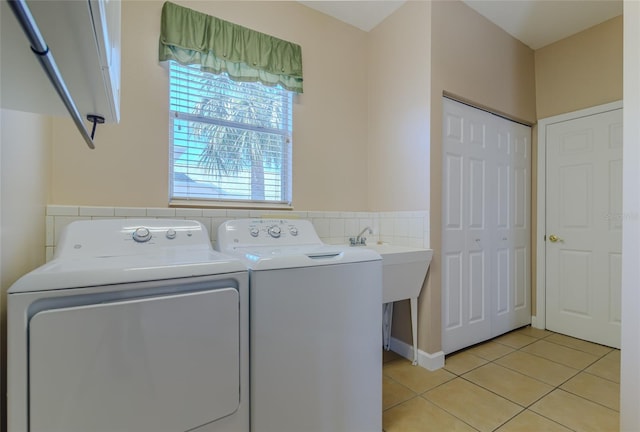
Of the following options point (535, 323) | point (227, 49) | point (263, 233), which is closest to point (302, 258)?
point (263, 233)

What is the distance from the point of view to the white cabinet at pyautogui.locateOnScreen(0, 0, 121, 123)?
1.79 ft

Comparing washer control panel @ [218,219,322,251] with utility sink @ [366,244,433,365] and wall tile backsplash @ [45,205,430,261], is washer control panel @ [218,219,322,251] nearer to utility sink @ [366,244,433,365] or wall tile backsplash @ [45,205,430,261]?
wall tile backsplash @ [45,205,430,261]

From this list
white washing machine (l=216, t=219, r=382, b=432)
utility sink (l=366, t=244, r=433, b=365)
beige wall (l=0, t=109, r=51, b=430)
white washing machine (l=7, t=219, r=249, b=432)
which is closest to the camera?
white washing machine (l=7, t=219, r=249, b=432)

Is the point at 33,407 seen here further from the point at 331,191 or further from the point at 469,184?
the point at 469,184

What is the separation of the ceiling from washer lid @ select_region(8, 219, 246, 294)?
2.08 meters

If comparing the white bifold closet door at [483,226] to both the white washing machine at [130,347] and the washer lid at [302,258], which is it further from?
the white washing machine at [130,347]

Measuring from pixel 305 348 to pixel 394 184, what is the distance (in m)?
1.63

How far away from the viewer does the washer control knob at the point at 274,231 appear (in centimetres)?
192

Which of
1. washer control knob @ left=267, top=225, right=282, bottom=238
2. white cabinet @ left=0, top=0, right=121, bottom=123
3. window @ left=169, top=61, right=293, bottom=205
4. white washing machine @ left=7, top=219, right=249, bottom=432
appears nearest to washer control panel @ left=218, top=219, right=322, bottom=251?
washer control knob @ left=267, top=225, right=282, bottom=238

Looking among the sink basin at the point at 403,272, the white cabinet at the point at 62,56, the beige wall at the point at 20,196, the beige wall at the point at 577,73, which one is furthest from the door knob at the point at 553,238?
the beige wall at the point at 20,196

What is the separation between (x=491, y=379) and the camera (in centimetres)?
205

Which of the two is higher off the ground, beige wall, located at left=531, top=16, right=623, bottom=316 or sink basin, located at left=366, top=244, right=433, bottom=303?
beige wall, located at left=531, top=16, right=623, bottom=316

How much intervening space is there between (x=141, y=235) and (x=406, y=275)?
1.63 metres

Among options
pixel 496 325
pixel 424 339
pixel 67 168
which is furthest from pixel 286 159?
pixel 496 325
